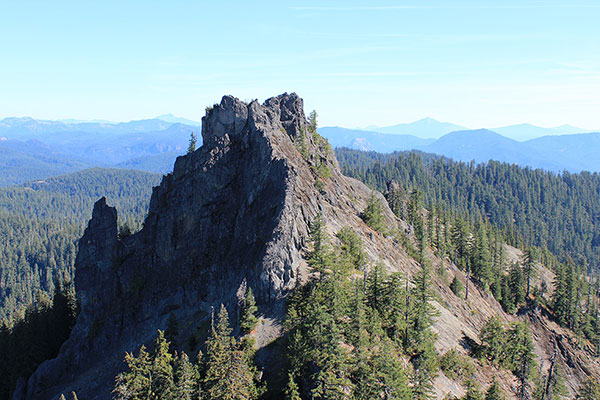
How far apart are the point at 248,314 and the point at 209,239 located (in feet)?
81.0

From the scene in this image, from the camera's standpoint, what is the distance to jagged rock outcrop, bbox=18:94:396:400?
2108 inches

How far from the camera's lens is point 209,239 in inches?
2606

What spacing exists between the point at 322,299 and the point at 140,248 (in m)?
45.9

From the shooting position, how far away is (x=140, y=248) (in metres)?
75.0

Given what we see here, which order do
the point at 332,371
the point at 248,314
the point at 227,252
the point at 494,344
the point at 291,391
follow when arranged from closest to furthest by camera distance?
1. the point at 332,371
2. the point at 291,391
3. the point at 248,314
4. the point at 494,344
5. the point at 227,252

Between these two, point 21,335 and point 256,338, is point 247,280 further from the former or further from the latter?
point 21,335

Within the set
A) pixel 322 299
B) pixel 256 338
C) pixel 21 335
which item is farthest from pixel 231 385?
pixel 21 335

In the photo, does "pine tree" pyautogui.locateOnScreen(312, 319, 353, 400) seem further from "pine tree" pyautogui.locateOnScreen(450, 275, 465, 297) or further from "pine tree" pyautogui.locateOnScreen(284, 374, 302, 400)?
"pine tree" pyautogui.locateOnScreen(450, 275, 465, 297)

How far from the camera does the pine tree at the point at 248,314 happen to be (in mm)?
44156

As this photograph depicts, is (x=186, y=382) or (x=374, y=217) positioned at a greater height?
(x=374, y=217)

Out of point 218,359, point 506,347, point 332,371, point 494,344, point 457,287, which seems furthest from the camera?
point 457,287

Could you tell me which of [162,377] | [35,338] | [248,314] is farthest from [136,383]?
[35,338]

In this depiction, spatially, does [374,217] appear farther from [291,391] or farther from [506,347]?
[291,391]

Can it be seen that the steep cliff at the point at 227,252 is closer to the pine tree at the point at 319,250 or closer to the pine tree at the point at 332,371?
the pine tree at the point at 319,250
